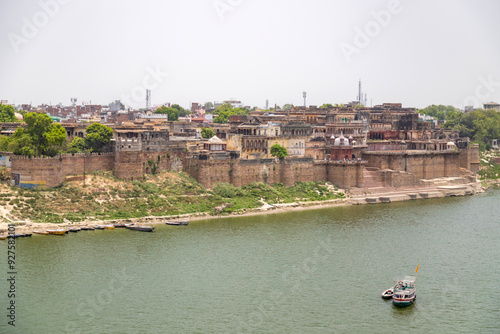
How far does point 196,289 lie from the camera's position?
31.8m

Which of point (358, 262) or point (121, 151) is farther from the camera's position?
point (121, 151)

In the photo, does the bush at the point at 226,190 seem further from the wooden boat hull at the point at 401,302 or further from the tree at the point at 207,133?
the wooden boat hull at the point at 401,302

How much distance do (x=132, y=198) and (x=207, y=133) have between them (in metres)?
20.0

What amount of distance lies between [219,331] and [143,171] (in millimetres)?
24086

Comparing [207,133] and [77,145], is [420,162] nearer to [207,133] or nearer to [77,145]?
[207,133]

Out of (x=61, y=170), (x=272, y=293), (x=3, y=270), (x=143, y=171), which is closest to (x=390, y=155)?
(x=143, y=171)

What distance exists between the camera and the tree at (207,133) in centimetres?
6425

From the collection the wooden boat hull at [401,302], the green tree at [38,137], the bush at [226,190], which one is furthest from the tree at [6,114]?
the wooden boat hull at [401,302]

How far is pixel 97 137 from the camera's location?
161 feet

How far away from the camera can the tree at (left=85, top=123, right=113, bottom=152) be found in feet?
161

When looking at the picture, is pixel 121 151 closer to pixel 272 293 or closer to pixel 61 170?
pixel 61 170

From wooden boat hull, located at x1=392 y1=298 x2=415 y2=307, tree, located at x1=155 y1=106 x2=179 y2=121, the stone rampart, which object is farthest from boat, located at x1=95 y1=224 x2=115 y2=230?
tree, located at x1=155 y1=106 x2=179 y2=121

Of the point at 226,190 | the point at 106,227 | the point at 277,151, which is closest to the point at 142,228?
the point at 106,227

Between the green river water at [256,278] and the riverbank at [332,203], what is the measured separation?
1.30 meters
